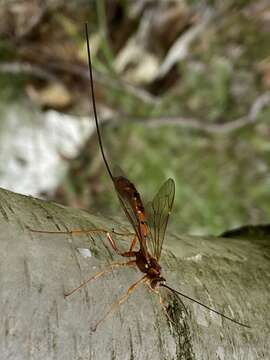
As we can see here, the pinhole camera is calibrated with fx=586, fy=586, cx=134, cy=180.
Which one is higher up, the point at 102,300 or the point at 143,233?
the point at 143,233

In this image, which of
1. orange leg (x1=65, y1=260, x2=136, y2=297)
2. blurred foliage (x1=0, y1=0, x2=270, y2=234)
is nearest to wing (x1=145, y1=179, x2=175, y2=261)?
orange leg (x1=65, y1=260, x2=136, y2=297)

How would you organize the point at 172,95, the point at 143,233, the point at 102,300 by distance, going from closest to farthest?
1. the point at 102,300
2. the point at 143,233
3. the point at 172,95

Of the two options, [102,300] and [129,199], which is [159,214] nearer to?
[129,199]

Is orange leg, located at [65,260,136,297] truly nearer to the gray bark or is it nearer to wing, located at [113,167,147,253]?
the gray bark

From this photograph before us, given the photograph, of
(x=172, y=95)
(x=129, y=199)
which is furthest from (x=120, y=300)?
(x=172, y=95)

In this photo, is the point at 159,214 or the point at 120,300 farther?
the point at 159,214

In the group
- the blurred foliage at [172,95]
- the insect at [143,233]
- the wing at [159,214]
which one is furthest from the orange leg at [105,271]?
the blurred foliage at [172,95]
